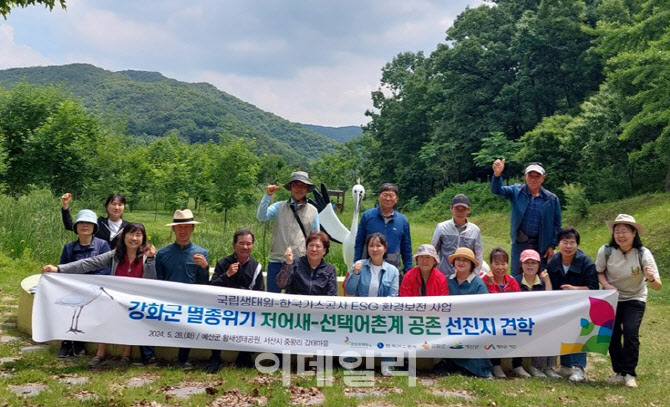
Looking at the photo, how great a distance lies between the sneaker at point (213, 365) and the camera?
16.5 ft

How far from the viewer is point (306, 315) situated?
5.14 m

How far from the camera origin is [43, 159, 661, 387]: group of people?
5.08 meters

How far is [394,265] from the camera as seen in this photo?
5707 mm

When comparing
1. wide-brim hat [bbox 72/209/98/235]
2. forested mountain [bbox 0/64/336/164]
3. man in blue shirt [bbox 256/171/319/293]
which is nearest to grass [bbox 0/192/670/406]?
man in blue shirt [bbox 256/171/319/293]

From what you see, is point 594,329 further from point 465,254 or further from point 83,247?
point 83,247

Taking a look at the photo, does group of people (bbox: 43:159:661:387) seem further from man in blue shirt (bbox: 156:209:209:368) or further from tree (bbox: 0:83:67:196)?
tree (bbox: 0:83:67:196)

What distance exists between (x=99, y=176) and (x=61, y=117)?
5.85 feet

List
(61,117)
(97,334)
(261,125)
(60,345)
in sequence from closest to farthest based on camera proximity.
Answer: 1. (97,334)
2. (60,345)
3. (61,117)
4. (261,125)

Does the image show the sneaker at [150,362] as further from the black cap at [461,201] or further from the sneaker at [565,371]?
the sneaker at [565,371]

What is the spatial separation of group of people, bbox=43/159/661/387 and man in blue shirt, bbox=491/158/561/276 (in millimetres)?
23

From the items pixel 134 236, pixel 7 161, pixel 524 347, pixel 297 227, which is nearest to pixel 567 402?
pixel 524 347

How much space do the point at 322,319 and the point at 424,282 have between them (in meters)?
1.09

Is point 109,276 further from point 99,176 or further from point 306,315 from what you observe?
point 99,176

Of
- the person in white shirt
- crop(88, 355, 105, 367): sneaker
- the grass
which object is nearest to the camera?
the grass
